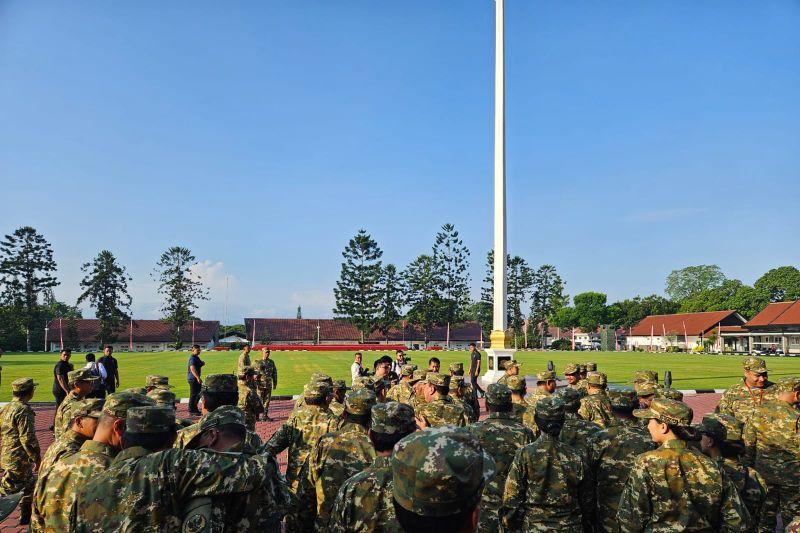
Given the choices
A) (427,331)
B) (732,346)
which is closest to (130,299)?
(427,331)

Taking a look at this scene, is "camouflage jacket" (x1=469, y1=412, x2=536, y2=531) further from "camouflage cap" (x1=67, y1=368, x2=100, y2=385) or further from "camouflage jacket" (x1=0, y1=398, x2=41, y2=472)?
"camouflage jacket" (x1=0, y1=398, x2=41, y2=472)

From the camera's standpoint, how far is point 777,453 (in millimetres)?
6012

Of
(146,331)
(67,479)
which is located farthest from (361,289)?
(67,479)

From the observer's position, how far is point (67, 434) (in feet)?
13.9

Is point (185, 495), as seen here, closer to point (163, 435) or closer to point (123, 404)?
point (163, 435)

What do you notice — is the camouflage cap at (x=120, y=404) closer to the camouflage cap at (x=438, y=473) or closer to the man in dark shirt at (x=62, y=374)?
the camouflage cap at (x=438, y=473)

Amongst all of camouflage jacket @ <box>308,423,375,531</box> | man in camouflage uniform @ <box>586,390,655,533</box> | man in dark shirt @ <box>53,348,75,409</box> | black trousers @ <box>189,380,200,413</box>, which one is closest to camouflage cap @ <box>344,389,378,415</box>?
camouflage jacket @ <box>308,423,375,531</box>

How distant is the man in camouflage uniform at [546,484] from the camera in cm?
429

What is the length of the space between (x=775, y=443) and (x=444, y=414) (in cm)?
369

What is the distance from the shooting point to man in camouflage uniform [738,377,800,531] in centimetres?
593

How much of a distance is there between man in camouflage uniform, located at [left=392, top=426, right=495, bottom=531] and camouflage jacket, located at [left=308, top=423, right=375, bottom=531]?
2.50 m

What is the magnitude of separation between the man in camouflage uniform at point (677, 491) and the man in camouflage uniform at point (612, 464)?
97cm

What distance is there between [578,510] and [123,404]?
352 cm

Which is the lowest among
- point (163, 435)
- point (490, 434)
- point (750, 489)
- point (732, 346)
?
point (732, 346)
